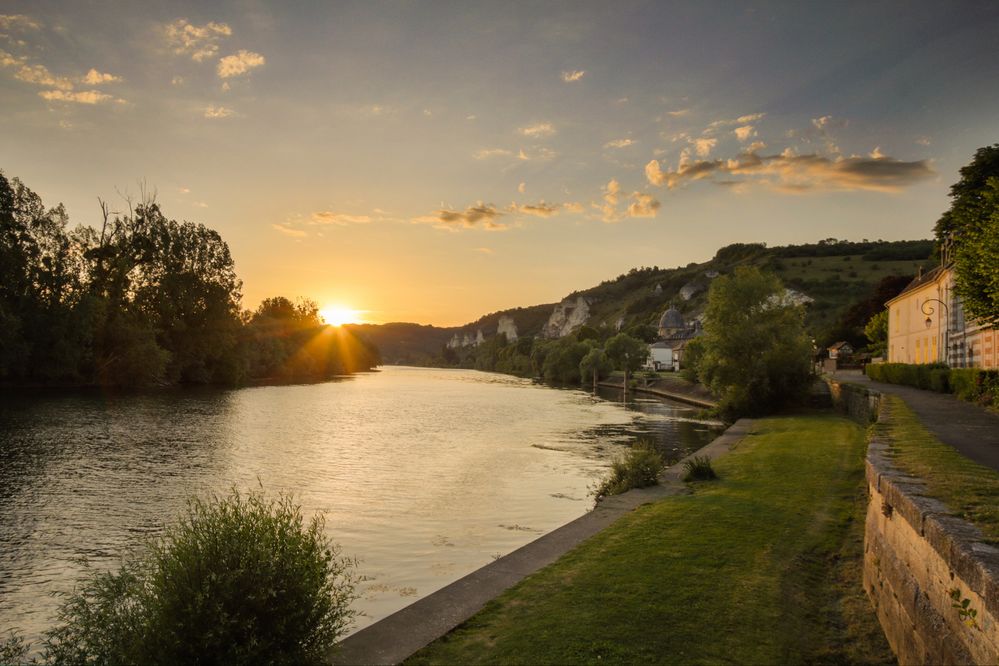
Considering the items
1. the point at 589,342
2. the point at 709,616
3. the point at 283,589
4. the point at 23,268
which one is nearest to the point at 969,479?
the point at 709,616

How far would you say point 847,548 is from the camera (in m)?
10.5

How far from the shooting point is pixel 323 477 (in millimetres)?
21969

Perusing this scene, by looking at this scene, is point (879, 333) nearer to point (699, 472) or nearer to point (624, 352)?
point (624, 352)

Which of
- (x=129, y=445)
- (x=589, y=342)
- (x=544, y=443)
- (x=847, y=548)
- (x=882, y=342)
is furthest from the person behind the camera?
(x=589, y=342)

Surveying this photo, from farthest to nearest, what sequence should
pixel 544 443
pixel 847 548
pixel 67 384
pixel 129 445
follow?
pixel 67 384, pixel 544 443, pixel 129 445, pixel 847 548

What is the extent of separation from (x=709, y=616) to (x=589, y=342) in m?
109

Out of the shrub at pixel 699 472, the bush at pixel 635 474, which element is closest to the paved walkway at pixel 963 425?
the shrub at pixel 699 472

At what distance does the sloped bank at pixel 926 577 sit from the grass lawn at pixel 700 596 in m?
0.62

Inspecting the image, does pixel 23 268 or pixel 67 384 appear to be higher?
pixel 23 268

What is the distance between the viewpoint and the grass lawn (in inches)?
268

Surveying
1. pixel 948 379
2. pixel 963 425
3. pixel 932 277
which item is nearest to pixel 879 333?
pixel 932 277

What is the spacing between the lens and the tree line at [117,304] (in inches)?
2115

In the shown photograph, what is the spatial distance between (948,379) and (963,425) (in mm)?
15897

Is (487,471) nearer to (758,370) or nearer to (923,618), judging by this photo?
(923,618)
